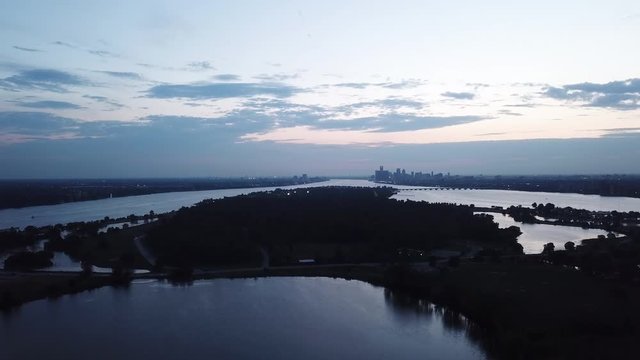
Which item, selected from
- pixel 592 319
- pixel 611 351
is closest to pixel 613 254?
pixel 592 319

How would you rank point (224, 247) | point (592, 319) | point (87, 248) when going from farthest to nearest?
1. point (87, 248)
2. point (224, 247)
3. point (592, 319)

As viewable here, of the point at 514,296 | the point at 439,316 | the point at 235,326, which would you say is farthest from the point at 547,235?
the point at 235,326

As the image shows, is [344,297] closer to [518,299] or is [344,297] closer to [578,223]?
[518,299]

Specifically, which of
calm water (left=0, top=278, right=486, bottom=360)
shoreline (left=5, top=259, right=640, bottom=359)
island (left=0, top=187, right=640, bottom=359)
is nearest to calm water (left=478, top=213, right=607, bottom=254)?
island (left=0, top=187, right=640, bottom=359)

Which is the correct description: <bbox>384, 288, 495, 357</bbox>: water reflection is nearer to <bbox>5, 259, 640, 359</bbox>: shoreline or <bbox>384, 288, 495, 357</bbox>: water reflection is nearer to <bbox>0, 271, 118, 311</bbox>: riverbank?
<bbox>5, 259, 640, 359</bbox>: shoreline

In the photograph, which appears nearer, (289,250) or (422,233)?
(289,250)

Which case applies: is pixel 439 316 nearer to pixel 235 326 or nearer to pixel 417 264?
pixel 235 326

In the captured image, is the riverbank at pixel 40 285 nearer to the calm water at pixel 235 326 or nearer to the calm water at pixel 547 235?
the calm water at pixel 235 326

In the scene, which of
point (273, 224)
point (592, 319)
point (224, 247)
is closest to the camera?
point (592, 319)
